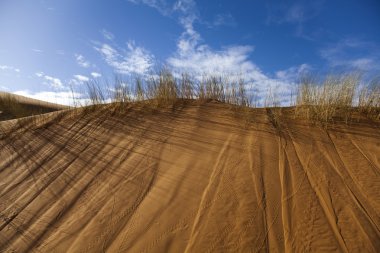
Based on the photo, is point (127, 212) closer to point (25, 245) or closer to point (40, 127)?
point (25, 245)

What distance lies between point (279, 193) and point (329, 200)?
0.49 meters

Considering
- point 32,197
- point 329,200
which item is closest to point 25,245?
point 32,197

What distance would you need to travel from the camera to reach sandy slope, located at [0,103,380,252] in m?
3.10

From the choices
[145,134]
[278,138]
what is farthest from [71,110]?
[278,138]

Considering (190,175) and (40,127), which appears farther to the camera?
(40,127)

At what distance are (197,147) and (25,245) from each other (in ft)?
7.76

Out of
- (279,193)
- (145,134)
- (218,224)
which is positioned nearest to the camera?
(218,224)

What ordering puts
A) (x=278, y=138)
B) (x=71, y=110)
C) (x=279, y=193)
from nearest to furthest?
(x=279, y=193)
(x=278, y=138)
(x=71, y=110)

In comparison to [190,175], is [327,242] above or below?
below

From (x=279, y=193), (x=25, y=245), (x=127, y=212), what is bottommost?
(x=25, y=245)

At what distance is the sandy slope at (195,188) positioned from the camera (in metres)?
3.10

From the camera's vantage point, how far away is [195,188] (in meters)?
3.78

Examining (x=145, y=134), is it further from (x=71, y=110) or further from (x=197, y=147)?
(x=71, y=110)

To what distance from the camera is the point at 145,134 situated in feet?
16.9
